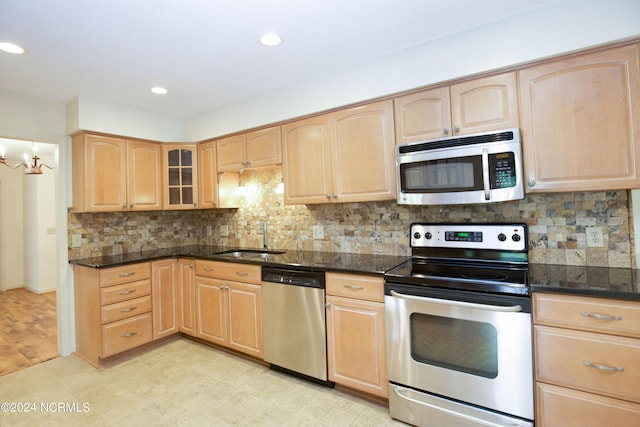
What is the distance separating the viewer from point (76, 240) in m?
3.12

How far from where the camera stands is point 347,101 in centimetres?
243

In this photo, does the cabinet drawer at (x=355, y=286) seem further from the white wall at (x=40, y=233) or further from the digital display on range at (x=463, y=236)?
the white wall at (x=40, y=233)

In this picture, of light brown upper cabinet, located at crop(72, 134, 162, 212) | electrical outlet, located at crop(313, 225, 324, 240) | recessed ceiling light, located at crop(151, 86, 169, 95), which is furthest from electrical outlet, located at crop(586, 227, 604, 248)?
light brown upper cabinet, located at crop(72, 134, 162, 212)

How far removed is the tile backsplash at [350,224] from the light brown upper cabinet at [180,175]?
0.43m

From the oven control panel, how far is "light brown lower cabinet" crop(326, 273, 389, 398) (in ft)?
1.88

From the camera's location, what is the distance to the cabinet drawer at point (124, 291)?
9.11ft

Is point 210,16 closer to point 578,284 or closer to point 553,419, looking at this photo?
point 578,284

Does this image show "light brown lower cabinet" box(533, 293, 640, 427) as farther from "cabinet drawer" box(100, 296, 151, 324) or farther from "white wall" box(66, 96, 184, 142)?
"white wall" box(66, 96, 184, 142)

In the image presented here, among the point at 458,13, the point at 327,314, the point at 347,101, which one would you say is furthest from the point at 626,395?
the point at 347,101

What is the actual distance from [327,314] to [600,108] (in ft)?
6.56

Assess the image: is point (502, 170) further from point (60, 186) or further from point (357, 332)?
point (60, 186)

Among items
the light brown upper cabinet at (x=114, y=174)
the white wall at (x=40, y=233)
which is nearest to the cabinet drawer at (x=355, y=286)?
the light brown upper cabinet at (x=114, y=174)

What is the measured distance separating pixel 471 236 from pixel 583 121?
0.88m

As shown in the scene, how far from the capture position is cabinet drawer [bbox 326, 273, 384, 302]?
6.63 ft
